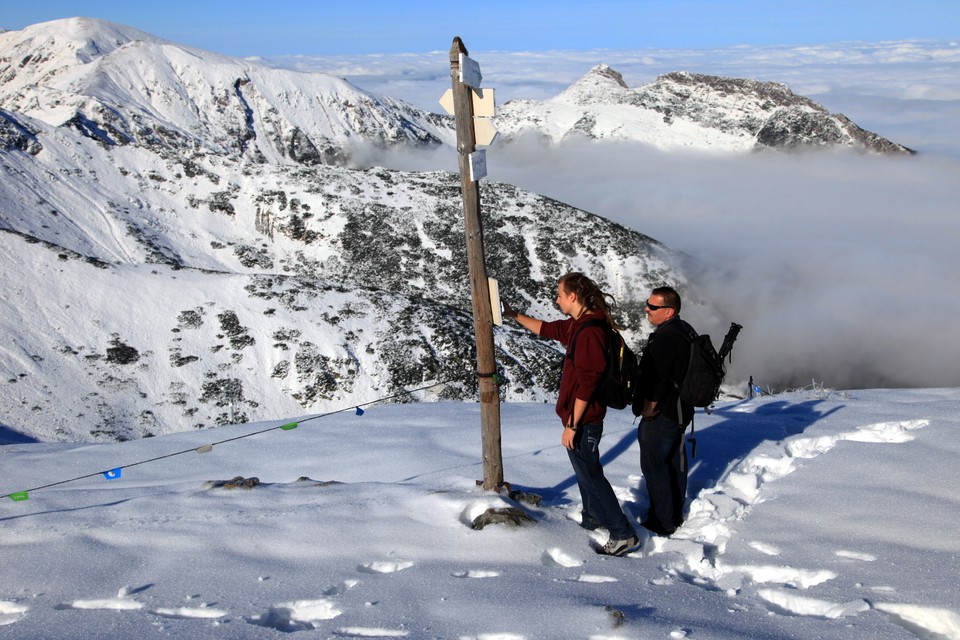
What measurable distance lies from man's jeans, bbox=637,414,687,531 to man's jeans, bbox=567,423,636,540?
1.82 feet

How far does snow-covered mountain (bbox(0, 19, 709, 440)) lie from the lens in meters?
27.1

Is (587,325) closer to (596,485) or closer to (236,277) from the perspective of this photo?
(596,485)

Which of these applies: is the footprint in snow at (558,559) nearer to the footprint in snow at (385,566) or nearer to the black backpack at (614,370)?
the footprint in snow at (385,566)

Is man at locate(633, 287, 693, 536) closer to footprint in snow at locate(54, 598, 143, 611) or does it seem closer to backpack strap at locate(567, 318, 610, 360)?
backpack strap at locate(567, 318, 610, 360)

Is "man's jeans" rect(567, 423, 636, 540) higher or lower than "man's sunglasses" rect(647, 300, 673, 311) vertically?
lower

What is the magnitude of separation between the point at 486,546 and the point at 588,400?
1.52 m

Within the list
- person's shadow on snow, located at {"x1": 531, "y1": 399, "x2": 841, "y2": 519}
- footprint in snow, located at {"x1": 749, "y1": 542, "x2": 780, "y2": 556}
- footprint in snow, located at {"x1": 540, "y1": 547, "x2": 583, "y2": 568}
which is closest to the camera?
footprint in snow, located at {"x1": 540, "y1": 547, "x2": 583, "y2": 568}

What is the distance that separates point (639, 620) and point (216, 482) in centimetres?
514

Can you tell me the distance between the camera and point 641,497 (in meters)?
7.52

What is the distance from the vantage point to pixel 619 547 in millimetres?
6035

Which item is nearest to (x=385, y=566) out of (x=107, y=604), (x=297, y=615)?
(x=297, y=615)

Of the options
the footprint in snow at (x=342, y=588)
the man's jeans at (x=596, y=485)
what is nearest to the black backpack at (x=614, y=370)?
the man's jeans at (x=596, y=485)

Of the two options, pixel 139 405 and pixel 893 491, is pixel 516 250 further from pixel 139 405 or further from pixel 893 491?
pixel 893 491

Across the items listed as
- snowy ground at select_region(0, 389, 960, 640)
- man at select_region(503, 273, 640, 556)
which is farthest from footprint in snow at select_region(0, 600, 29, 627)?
man at select_region(503, 273, 640, 556)
